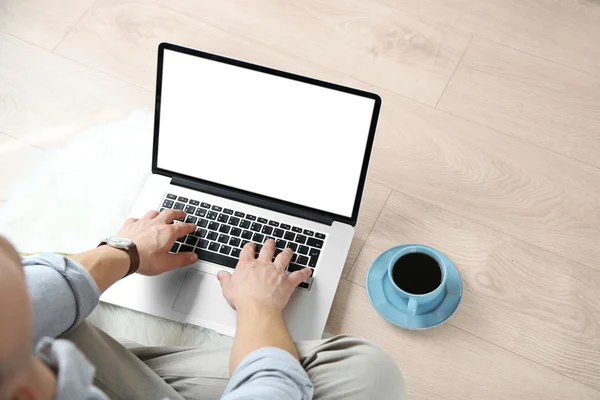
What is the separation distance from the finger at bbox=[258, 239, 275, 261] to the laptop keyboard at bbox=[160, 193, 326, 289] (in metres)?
0.02

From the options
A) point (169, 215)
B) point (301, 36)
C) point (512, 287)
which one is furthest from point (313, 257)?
point (301, 36)

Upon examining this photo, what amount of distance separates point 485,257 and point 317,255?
0.29 metres

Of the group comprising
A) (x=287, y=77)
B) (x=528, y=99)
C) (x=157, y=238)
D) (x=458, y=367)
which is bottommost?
(x=458, y=367)

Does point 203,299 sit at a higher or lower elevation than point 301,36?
lower

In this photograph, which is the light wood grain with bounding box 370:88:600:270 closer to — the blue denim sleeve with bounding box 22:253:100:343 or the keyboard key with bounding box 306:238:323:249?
the keyboard key with bounding box 306:238:323:249

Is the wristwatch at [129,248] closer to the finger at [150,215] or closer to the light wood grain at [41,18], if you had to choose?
the finger at [150,215]

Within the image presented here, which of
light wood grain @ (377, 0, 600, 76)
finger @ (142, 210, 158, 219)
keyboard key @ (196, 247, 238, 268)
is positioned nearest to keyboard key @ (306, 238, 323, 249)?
keyboard key @ (196, 247, 238, 268)

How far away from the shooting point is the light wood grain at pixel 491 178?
1.14m

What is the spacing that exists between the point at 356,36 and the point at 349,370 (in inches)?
28.8

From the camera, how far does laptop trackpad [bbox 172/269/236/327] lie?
1001 millimetres

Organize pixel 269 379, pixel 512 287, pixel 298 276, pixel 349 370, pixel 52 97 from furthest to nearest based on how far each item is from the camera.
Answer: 1. pixel 52 97
2. pixel 512 287
3. pixel 298 276
4. pixel 349 370
5. pixel 269 379

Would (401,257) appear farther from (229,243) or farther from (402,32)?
(402,32)

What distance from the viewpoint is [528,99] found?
4.16ft

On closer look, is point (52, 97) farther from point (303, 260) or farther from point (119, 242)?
point (303, 260)
